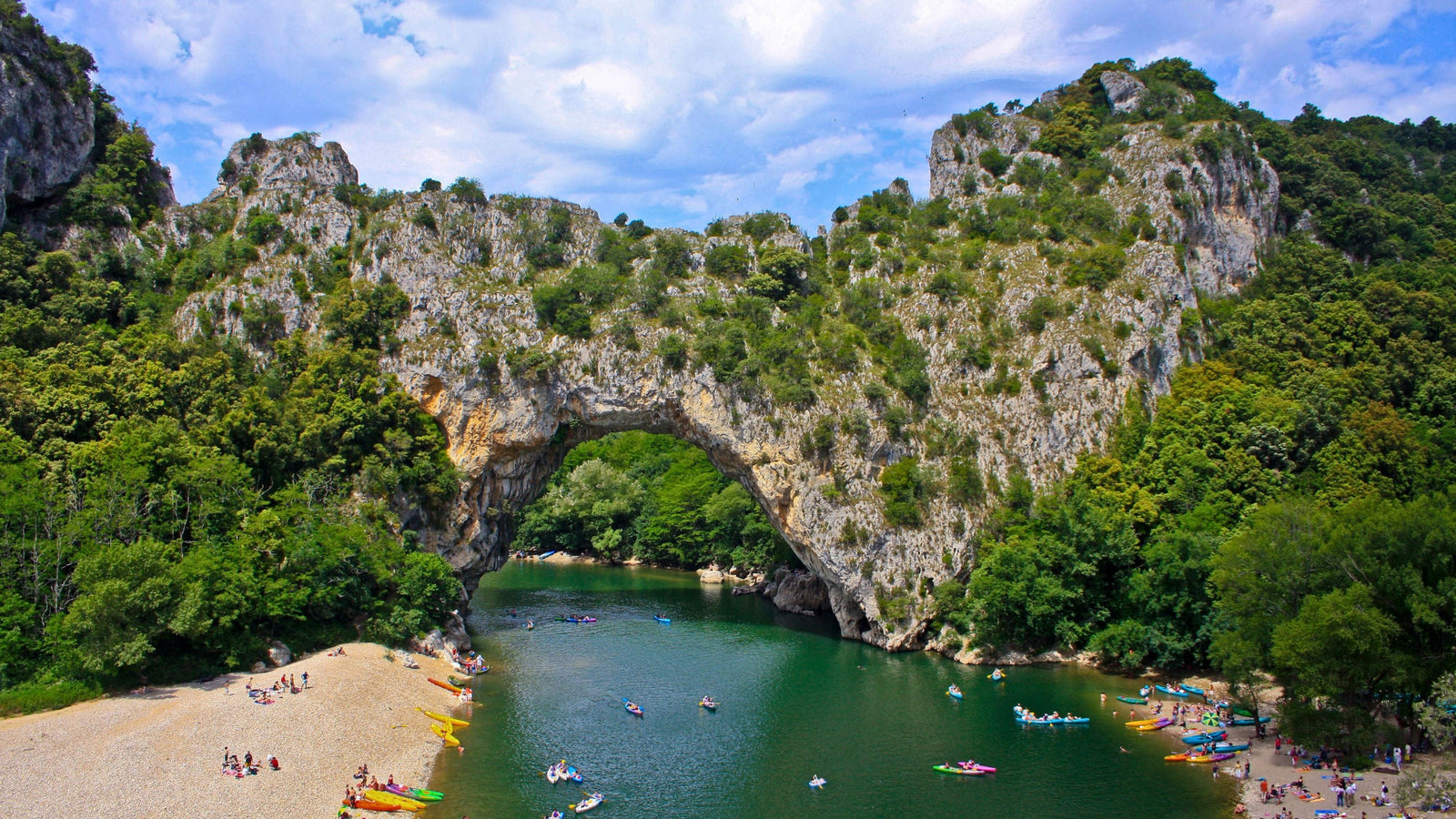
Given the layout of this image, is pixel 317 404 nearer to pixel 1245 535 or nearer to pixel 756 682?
pixel 756 682

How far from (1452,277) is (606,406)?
58394 millimetres

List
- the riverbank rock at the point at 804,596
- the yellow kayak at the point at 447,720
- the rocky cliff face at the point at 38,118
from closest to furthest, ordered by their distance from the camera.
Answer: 1. the yellow kayak at the point at 447,720
2. the rocky cliff face at the point at 38,118
3. the riverbank rock at the point at 804,596

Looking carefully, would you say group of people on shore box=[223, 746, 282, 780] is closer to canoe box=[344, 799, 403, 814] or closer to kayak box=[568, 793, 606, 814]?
canoe box=[344, 799, 403, 814]

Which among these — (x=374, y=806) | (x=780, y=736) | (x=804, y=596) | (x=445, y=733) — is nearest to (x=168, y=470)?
(x=445, y=733)

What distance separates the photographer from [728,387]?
58.2m

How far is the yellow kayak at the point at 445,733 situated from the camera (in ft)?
119

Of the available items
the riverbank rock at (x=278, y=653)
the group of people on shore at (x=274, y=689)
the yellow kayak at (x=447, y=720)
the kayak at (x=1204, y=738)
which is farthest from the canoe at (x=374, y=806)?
the kayak at (x=1204, y=738)

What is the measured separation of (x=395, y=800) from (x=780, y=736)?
1653 centimetres

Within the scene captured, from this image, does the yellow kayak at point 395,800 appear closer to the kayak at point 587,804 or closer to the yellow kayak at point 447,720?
the kayak at point 587,804

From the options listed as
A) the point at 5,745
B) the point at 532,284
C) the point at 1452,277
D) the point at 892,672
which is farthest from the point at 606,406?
the point at 1452,277

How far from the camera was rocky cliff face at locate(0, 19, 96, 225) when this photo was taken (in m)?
55.9

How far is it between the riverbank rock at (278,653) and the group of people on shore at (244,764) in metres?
10.8

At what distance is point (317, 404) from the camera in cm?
5181

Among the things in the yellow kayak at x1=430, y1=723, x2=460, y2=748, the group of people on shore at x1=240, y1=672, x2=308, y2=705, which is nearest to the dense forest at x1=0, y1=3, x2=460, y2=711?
the group of people on shore at x1=240, y1=672, x2=308, y2=705
